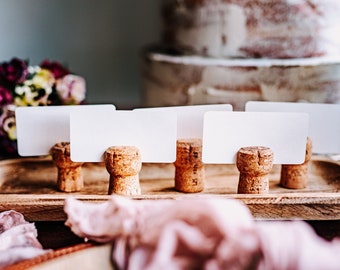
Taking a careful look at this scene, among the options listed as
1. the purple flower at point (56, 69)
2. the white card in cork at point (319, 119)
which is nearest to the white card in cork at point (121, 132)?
the white card in cork at point (319, 119)

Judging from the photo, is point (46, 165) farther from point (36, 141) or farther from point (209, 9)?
point (209, 9)

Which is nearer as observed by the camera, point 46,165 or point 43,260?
point 43,260

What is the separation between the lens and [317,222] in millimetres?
574

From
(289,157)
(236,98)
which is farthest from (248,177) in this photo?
(236,98)

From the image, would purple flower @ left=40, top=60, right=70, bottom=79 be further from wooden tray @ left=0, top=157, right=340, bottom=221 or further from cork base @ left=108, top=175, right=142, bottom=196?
cork base @ left=108, top=175, right=142, bottom=196

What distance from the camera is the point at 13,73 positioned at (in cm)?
80

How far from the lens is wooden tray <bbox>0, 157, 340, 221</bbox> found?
1.80 feet

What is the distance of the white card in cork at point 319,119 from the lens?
68 cm

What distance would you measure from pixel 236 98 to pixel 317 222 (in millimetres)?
339

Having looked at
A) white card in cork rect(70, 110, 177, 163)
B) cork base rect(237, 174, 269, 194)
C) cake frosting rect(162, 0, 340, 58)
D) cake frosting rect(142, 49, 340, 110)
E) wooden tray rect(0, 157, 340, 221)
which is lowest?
wooden tray rect(0, 157, 340, 221)

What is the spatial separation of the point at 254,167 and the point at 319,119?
15 cm

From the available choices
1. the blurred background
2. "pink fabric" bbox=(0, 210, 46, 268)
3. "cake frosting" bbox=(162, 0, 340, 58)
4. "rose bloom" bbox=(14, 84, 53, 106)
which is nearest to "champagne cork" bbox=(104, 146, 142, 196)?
"pink fabric" bbox=(0, 210, 46, 268)

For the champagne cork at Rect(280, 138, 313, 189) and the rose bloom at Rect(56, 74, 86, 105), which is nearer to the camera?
the champagne cork at Rect(280, 138, 313, 189)

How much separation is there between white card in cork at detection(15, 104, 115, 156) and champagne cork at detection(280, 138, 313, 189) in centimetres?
24
